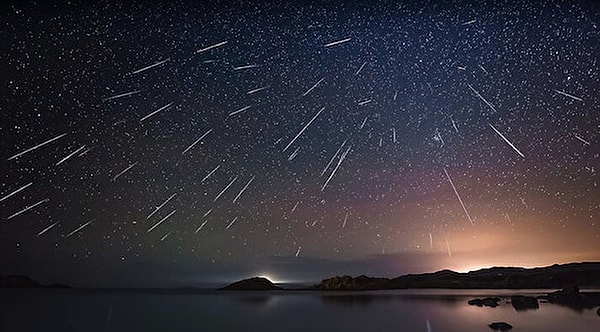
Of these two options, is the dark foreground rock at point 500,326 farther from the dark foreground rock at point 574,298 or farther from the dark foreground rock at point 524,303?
the dark foreground rock at point 524,303

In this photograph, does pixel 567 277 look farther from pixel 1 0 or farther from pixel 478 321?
pixel 1 0

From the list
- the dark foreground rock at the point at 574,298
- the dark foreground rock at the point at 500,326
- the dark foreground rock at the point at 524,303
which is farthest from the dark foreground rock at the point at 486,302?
the dark foreground rock at the point at 500,326

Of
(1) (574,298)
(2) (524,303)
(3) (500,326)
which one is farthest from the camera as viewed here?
(2) (524,303)

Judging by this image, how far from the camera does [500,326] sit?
9.78 metres

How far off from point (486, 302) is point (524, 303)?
2533 millimetres

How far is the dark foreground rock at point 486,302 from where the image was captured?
48.1ft

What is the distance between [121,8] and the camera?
12.0 ft

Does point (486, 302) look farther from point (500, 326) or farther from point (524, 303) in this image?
point (500, 326)

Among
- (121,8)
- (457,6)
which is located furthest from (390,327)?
(121,8)

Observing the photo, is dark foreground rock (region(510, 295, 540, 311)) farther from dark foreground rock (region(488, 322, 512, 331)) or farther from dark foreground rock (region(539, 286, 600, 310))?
dark foreground rock (region(488, 322, 512, 331))

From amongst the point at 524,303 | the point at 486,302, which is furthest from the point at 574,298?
the point at 486,302

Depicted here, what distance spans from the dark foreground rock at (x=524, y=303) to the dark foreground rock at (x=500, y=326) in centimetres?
318

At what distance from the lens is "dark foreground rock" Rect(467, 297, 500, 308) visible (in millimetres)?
14664

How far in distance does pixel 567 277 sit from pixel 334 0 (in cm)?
895
